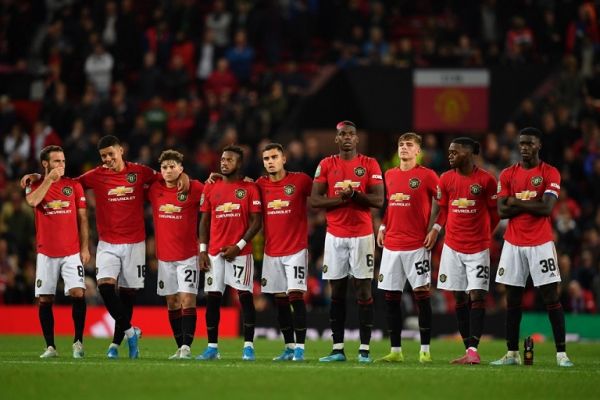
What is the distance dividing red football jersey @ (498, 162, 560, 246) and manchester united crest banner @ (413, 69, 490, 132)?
11.9 metres

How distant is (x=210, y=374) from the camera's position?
1327cm

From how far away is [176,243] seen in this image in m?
16.2

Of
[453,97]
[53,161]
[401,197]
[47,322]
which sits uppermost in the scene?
[453,97]

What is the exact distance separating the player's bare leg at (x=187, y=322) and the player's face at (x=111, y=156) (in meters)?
1.87

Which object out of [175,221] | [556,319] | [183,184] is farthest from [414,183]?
[175,221]

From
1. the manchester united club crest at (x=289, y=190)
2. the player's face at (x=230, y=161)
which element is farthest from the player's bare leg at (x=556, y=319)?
the player's face at (x=230, y=161)

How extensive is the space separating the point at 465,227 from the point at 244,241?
271cm

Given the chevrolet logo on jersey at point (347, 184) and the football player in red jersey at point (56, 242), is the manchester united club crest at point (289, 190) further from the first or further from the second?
the football player in red jersey at point (56, 242)

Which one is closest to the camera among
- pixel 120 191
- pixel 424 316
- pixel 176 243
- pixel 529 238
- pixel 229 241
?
pixel 529 238

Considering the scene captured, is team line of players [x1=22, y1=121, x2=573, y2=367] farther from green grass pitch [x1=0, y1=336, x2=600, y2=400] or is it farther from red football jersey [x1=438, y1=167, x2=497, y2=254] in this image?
green grass pitch [x1=0, y1=336, x2=600, y2=400]

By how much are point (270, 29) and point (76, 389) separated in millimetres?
18615

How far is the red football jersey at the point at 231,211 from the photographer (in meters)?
15.9

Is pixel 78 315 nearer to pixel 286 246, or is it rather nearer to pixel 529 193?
pixel 286 246

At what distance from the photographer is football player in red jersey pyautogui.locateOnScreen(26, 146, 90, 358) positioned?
1598 cm
